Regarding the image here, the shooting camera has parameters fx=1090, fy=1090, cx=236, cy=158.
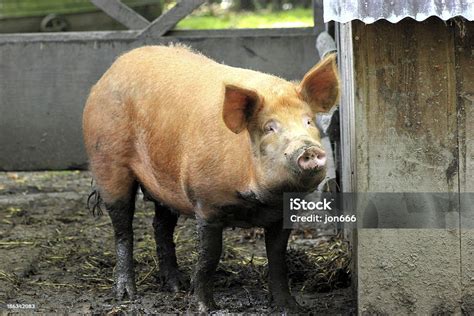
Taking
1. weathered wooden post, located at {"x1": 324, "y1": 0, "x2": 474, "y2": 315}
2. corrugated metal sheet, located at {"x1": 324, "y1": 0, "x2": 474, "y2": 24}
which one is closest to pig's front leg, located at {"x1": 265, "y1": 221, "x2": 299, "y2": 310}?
weathered wooden post, located at {"x1": 324, "y1": 0, "x2": 474, "y2": 315}

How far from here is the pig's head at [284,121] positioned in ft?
16.1

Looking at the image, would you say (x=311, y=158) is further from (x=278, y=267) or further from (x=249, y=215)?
(x=278, y=267)

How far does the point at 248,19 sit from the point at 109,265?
1073cm

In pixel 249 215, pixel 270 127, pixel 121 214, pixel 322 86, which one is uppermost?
pixel 322 86

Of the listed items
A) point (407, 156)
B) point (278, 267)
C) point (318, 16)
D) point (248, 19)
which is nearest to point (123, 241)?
point (278, 267)

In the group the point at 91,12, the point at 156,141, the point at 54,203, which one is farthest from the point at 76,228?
the point at 91,12

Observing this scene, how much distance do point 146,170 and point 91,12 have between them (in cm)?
636

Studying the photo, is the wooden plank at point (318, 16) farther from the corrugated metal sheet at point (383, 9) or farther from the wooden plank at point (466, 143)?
the corrugated metal sheet at point (383, 9)

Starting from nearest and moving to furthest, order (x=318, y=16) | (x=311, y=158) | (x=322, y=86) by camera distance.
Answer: (x=311, y=158) → (x=322, y=86) → (x=318, y=16)

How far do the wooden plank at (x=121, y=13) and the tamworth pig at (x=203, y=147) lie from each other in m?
2.27

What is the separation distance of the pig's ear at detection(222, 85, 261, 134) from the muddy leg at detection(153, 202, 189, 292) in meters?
1.31

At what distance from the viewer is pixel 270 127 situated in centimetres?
510

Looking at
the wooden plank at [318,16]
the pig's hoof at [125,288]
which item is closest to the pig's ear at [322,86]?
the pig's hoof at [125,288]

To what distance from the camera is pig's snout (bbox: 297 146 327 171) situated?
4.74 metres
